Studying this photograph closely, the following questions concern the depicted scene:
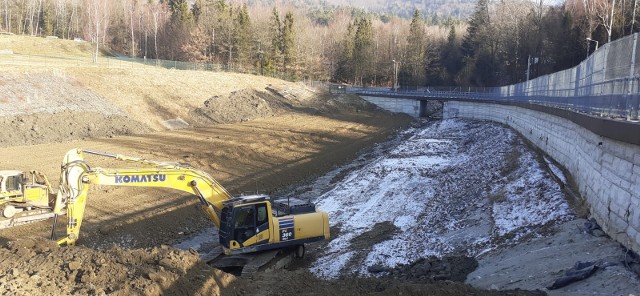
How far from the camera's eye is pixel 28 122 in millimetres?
33125

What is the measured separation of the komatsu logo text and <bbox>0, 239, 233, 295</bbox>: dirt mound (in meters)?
2.24

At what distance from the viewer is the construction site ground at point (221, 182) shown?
10.1 metres

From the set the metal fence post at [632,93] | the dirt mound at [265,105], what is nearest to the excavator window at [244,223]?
the metal fence post at [632,93]

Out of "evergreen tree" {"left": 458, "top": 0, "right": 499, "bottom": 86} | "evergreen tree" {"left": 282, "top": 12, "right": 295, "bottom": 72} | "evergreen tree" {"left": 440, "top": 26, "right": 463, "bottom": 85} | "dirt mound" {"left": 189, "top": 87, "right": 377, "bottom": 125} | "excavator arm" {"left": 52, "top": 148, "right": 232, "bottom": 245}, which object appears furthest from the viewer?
"evergreen tree" {"left": 440, "top": 26, "right": 463, "bottom": 85}

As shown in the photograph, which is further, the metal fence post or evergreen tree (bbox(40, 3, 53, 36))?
evergreen tree (bbox(40, 3, 53, 36))

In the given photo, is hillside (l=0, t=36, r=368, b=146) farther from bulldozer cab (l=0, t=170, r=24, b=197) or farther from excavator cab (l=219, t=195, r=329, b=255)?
excavator cab (l=219, t=195, r=329, b=255)

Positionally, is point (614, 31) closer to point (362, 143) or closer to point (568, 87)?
point (362, 143)

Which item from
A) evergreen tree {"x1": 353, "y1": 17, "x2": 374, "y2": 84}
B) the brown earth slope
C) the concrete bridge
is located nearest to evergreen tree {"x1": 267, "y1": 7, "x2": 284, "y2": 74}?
evergreen tree {"x1": 353, "y1": 17, "x2": 374, "y2": 84}

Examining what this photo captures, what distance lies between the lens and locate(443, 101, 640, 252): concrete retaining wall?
10.6 metres

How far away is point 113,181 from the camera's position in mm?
12703

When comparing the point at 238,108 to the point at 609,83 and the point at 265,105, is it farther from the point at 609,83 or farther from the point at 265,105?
the point at 609,83

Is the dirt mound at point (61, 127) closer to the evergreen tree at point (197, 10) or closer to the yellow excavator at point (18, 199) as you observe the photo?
the yellow excavator at point (18, 199)

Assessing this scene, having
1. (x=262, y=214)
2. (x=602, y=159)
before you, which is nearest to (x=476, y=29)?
(x=602, y=159)

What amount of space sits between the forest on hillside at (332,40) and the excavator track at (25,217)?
215 ft
